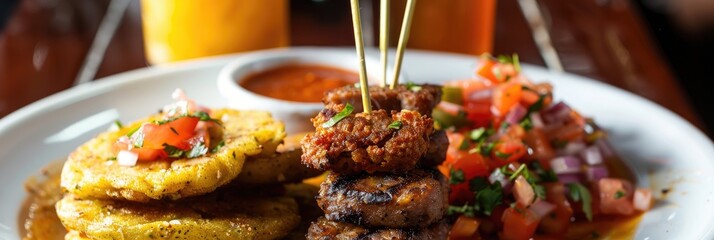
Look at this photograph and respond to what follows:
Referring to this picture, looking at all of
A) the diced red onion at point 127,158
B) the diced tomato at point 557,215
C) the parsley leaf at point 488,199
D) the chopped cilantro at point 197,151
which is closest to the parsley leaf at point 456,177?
the parsley leaf at point 488,199

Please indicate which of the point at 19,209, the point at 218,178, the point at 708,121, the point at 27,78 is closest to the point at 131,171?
the point at 218,178

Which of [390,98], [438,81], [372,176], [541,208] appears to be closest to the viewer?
[372,176]

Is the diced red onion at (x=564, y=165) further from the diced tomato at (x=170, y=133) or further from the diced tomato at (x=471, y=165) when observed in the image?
the diced tomato at (x=170, y=133)

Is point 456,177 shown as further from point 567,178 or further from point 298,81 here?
point 298,81

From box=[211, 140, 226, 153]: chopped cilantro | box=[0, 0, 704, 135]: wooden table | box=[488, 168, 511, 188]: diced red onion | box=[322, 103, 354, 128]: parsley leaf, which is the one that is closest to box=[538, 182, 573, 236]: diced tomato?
box=[488, 168, 511, 188]: diced red onion

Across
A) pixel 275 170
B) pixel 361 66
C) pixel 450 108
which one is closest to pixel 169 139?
pixel 275 170

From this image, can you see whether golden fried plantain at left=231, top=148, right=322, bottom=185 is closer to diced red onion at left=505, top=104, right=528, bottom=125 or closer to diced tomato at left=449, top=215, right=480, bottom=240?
diced tomato at left=449, top=215, right=480, bottom=240

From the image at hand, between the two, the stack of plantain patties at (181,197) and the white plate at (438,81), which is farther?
the white plate at (438,81)
